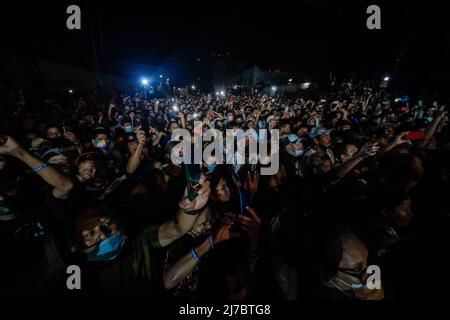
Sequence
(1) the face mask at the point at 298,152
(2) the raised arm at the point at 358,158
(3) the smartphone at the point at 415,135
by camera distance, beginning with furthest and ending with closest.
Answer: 1. (1) the face mask at the point at 298,152
2. (3) the smartphone at the point at 415,135
3. (2) the raised arm at the point at 358,158

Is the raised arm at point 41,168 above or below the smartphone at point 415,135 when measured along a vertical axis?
below

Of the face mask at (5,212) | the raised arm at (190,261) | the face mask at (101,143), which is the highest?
the face mask at (101,143)

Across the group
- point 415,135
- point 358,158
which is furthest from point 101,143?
point 415,135

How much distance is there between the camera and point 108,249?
183 centimetres

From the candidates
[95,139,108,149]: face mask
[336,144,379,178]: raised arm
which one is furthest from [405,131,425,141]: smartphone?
[95,139,108,149]: face mask

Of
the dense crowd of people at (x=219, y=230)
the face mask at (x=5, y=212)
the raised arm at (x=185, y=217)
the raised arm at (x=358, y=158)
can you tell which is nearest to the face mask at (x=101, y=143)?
the dense crowd of people at (x=219, y=230)

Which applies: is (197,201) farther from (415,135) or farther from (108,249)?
(415,135)

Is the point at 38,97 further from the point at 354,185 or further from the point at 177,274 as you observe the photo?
the point at 354,185

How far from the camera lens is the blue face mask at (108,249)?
1.80m

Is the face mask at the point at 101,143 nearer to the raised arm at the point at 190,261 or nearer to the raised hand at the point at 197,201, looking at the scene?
the raised hand at the point at 197,201

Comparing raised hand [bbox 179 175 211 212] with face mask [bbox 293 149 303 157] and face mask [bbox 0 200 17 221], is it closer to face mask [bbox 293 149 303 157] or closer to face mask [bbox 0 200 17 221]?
face mask [bbox 0 200 17 221]

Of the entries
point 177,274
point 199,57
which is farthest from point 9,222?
point 199,57
